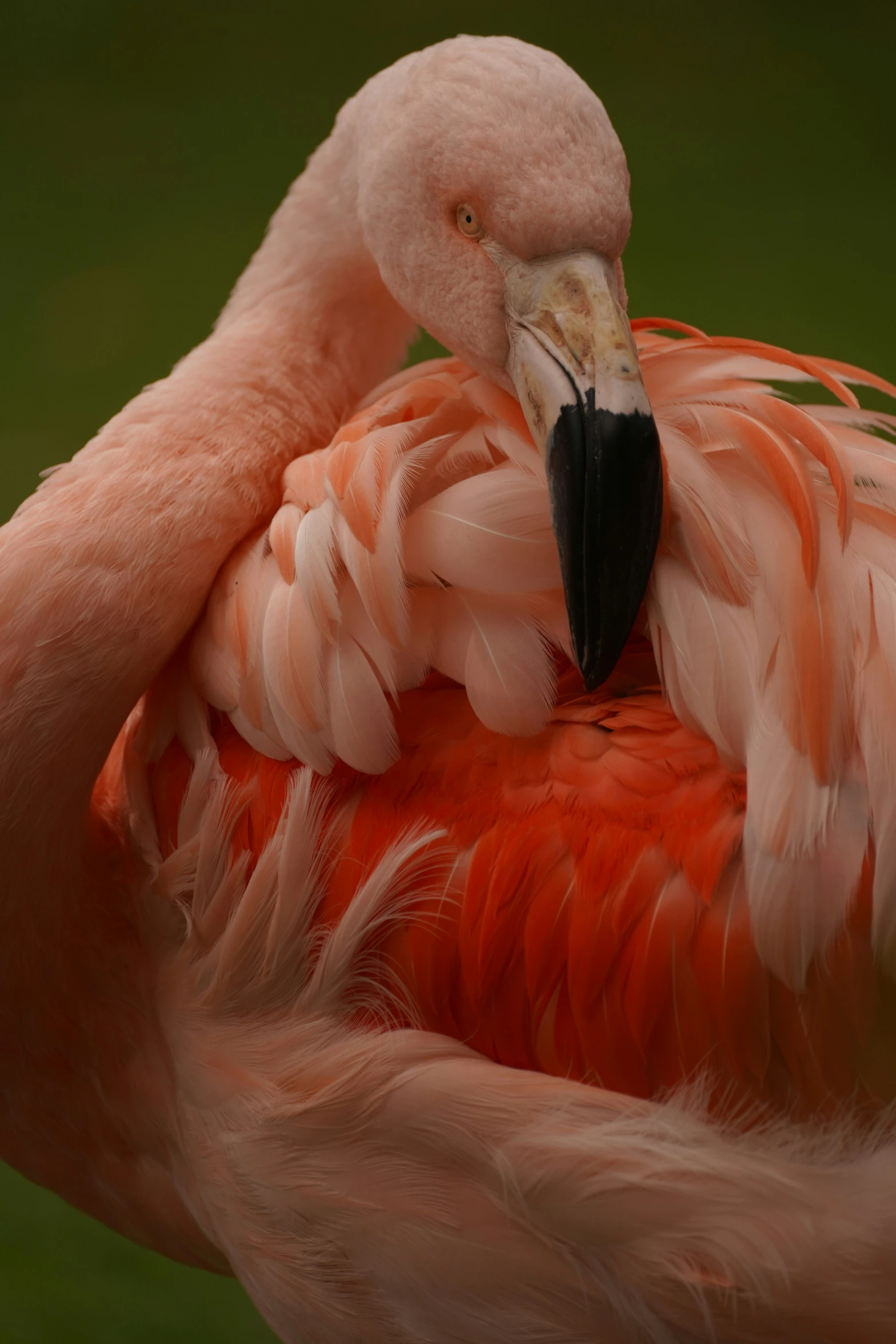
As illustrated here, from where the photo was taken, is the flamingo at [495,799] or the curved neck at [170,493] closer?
the flamingo at [495,799]

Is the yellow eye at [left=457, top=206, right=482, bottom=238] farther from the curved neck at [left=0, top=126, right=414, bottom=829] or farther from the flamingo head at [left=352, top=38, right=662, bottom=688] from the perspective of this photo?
the curved neck at [left=0, top=126, right=414, bottom=829]

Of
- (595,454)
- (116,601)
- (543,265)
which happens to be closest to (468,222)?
(543,265)

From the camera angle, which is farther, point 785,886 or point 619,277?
point 619,277

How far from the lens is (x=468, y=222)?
40.5 inches

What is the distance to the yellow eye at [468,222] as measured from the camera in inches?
40.1

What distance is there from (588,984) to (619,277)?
0.58 m

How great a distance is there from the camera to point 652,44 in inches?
116

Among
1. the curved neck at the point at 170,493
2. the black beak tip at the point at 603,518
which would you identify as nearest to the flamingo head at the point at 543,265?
the black beak tip at the point at 603,518

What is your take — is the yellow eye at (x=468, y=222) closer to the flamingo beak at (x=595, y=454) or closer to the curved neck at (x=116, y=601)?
the flamingo beak at (x=595, y=454)

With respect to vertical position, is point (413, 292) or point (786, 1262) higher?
point (413, 292)

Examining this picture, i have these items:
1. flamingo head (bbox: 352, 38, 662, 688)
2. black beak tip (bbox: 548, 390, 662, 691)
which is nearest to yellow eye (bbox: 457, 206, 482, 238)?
flamingo head (bbox: 352, 38, 662, 688)

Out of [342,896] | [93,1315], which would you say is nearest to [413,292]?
[342,896]

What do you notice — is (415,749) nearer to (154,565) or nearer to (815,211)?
(154,565)

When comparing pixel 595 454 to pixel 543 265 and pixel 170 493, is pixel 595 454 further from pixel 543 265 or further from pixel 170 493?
pixel 170 493
